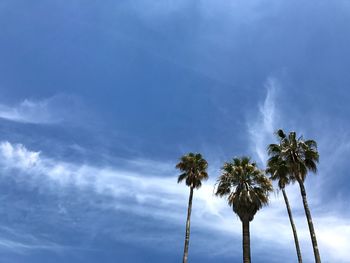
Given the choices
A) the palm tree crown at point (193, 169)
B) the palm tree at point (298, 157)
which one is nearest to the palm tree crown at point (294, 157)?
the palm tree at point (298, 157)

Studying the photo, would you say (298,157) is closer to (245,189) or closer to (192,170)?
(245,189)

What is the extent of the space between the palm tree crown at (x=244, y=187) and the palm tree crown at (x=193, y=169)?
7601 millimetres

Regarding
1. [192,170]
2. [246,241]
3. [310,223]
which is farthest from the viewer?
[192,170]

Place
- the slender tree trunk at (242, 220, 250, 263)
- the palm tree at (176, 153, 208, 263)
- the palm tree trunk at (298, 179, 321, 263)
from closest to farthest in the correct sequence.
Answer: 1. the palm tree trunk at (298, 179, 321, 263)
2. the slender tree trunk at (242, 220, 250, 263)
3. the palm tree at (176, 153, 208, 263)

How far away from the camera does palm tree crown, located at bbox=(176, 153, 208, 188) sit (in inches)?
2066

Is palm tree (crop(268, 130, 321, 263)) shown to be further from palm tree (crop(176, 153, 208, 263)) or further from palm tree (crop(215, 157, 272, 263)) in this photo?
palm tree (crop(176, 153, 208, 263))

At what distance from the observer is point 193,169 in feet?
174

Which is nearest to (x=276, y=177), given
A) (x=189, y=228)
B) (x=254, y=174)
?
(x=254, y=174)

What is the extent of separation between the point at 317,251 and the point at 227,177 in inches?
539

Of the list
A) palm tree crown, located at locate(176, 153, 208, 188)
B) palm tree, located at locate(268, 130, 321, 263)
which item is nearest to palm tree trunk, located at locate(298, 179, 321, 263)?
palm tree, located at locate(268, 130, 321, 263)

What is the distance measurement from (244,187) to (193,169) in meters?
11.6

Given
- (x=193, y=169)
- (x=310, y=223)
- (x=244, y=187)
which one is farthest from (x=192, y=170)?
(x=310, y=223)

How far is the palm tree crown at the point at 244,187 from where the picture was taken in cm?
4103

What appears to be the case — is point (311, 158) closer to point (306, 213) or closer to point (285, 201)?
point (306, 213)
